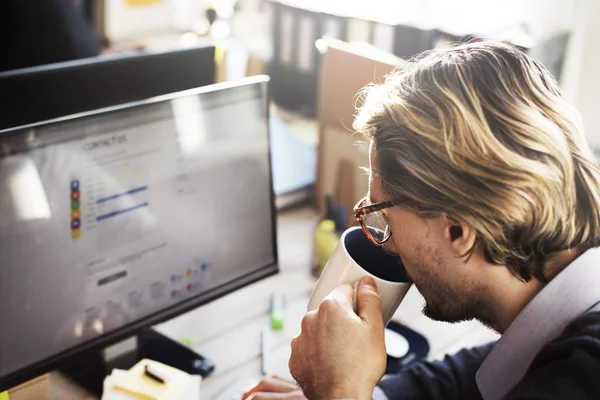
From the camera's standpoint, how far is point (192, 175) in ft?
4.02

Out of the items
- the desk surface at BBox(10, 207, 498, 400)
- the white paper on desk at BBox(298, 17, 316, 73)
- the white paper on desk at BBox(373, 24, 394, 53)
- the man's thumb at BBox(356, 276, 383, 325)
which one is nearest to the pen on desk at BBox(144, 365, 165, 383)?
the desk surface at BBox(10, 207, 498, 400)

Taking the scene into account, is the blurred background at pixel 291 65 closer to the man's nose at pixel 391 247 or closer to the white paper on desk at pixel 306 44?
the white paper on desk at pixel 306 44

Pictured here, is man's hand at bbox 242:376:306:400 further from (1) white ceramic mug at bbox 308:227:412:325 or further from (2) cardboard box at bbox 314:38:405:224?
(2) cardboard box at bbox 314:38:405:224

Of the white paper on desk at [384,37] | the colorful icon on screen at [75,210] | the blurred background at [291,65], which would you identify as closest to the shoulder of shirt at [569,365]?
the blurred background at [291,65]

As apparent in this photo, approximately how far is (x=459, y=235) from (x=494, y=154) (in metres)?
0.12

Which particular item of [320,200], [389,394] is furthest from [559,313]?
[320,200]

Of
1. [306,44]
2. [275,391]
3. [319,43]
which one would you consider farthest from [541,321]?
[306,44]

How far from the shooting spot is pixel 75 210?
1.09 meters

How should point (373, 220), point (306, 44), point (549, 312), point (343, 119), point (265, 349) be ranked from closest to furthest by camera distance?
point (549, 312) < point (373, 220) < point (265, 349) < point (343, 119) < point (306, 44)

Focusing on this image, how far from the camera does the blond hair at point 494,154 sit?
91cm

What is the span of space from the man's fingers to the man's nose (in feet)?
0.86

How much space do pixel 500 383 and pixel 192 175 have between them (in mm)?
567

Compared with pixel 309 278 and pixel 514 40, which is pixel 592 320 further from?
pixel 514 40

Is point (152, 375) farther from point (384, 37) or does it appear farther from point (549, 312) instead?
point (384, 37)
